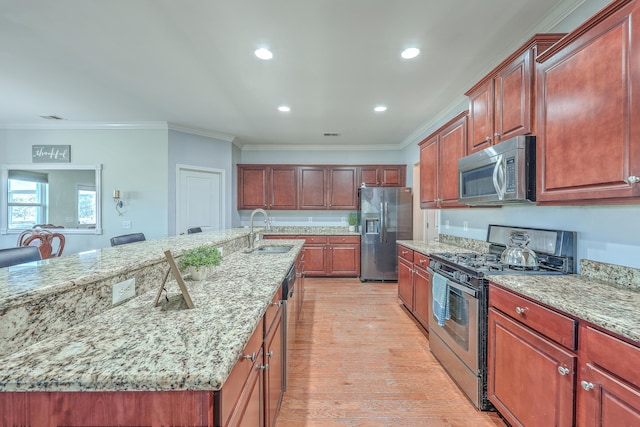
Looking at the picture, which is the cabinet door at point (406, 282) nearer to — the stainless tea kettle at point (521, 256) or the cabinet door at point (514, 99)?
the stainless tea kettle at point (521, 256)

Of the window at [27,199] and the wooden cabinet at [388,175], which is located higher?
the wooden cabinet at [388,175]

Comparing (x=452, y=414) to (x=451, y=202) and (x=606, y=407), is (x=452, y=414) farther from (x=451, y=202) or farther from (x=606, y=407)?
(x=451, y=202)

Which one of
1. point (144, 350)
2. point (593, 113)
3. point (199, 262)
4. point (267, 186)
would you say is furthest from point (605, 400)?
point (267, 186)

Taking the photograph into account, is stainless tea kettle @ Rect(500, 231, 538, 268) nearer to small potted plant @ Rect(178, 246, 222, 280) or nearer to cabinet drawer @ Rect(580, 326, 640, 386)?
cabinet drawer @ Rect(580, 326, 640, 386)

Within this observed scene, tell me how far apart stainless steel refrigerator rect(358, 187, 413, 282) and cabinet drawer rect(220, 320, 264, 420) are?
3.73 meters

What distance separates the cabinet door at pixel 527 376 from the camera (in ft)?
3.98

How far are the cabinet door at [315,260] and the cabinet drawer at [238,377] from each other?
378 cm

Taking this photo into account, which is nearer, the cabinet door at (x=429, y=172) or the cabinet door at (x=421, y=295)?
the cabinet door at (x=421, y=295)

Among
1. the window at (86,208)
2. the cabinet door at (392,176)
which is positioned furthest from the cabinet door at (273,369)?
the window at (86,208)

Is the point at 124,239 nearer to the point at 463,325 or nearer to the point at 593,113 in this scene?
the point at 463,325

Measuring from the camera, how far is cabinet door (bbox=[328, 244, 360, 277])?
4.97 meters

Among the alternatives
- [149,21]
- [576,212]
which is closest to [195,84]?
[149,21]

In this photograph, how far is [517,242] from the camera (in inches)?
83.0

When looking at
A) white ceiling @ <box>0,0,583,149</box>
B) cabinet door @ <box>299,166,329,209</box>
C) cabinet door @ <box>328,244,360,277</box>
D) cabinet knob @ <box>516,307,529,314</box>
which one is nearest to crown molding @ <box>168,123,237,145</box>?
white ceiling @ <box>0,0,583,149</box>
